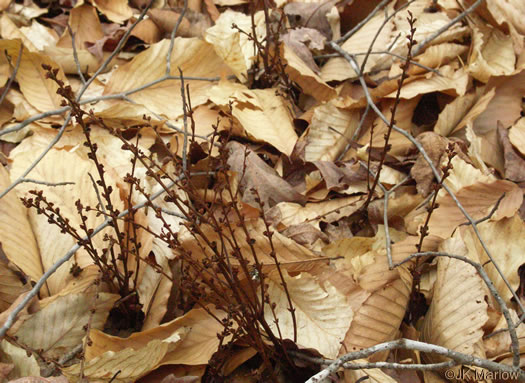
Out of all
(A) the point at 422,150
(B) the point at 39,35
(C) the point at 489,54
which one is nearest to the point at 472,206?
(A) the point at 422,150

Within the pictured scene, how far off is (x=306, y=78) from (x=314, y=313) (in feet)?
3.05

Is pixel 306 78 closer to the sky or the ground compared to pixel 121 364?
closer to the sky

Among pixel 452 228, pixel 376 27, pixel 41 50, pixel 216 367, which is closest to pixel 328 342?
pixel 216 367

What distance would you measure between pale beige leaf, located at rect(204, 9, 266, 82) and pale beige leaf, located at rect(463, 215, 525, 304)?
1042 millimetres

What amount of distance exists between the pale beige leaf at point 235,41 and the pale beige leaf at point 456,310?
3.53 feet

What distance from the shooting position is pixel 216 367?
4.24ft

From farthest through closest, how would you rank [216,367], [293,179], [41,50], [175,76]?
[41,50] → [175,76] → [293,179] → [216,367]

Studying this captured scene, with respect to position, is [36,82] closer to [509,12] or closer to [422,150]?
[422,150]

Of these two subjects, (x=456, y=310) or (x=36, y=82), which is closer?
(x=456, y=310)

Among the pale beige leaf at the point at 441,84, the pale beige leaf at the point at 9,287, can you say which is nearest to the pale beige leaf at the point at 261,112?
the pale beige leaf at the point at 441,84

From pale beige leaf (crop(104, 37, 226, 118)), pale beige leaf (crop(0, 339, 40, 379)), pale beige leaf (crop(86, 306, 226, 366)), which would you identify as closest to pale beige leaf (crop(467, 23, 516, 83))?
pale beige leaf (crop(104, 37, 226, 118))

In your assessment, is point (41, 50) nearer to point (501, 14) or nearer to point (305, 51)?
point (305, 51)

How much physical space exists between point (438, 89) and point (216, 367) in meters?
1.22

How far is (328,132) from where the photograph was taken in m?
1.86
